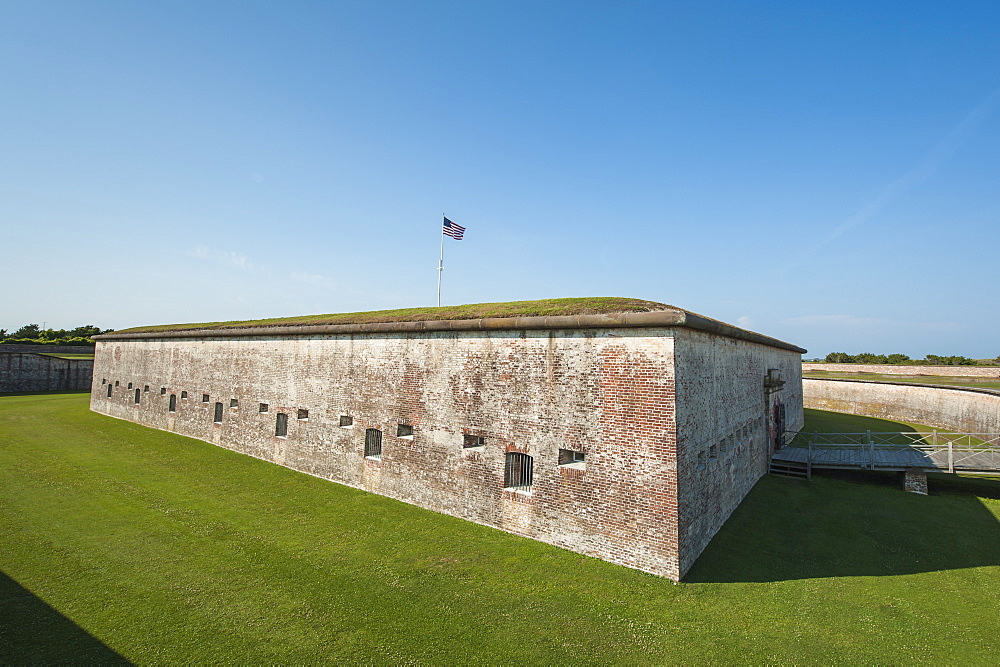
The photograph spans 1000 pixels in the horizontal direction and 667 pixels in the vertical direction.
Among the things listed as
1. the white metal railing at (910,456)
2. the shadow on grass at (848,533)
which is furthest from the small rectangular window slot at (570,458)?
the white metal railing at (910,456)

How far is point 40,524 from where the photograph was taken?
10398 millimetres

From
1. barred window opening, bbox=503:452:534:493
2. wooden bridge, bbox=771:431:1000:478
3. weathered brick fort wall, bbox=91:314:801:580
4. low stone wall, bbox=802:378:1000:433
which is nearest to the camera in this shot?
weathered brick fort wall, bbox=91:314:801:580

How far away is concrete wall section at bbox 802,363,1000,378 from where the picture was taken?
37.2 m

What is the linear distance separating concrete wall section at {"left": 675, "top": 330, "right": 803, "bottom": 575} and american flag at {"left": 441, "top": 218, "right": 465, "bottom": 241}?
1253cm

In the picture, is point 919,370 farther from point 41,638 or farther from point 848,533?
point 41,638

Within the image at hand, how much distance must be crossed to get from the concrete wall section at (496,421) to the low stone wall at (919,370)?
44323 millimetres

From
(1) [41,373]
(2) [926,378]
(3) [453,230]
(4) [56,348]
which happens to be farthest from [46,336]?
(2) [926,378]

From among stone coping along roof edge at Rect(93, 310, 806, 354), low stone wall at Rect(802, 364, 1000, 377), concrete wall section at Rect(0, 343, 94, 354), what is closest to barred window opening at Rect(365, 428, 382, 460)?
stone coping along roof edge at Rect(93, 310, 806, 354)

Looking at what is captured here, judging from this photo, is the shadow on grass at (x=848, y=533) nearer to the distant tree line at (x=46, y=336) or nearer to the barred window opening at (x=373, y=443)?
the barred window opening at (x=373, y=443)

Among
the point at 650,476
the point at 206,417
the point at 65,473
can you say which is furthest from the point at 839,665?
the point at 206,417

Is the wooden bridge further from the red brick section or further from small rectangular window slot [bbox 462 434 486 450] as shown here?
small rectangular window slot [bbox 462 434 486 450]

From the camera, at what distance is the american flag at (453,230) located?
2070 centimetres

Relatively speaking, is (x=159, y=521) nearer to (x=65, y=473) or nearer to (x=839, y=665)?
(x=65, y=473)

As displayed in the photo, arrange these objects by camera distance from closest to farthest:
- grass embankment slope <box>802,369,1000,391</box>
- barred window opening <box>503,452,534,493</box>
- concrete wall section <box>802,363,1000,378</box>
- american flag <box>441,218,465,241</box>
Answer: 1. barred window opening <box>503,452,534,493</box>
2. american flag <box>441,218,465,241</box>
3. grass embankment slope <box>802,369,1000,391</box>
4. concrete wall section <box>802,363,1000,378</box>
